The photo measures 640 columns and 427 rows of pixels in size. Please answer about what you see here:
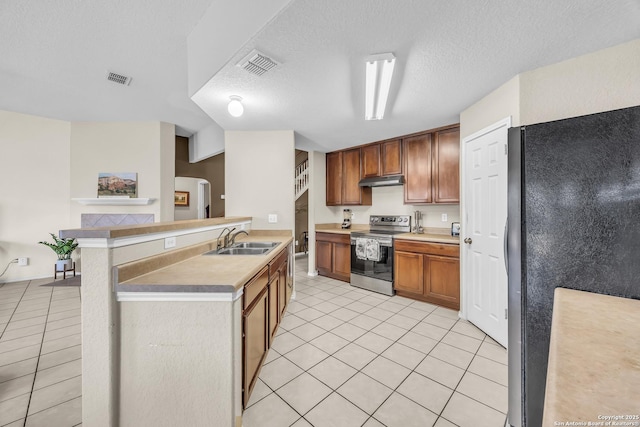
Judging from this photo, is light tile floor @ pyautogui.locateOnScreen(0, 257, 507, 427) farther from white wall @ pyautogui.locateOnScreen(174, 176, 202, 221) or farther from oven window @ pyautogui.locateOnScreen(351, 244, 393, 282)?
white wall @ pyautogui.locateOnScreen(174, 176, 202, 221)

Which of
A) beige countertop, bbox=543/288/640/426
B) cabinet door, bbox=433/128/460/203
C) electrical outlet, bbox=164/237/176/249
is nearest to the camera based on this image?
beige countertop, bbox=543/288/640/426

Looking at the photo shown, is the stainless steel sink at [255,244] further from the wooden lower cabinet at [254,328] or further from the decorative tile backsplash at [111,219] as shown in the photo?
the decorative tile backsplash at [111,219]

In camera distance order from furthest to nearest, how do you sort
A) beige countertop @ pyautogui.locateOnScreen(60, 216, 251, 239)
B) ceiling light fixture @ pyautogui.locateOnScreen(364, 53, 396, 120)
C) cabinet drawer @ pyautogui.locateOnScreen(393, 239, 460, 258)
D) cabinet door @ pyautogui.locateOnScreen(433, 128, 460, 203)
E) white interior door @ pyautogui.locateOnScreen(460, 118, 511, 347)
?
cabinet door @ pyautogui.locateOnScreen(433, 128, 460, 203)
cabinet drawer @ pyautogui.locateOnScreen(393, 239, 460, 258)
white interior door @ pyautogui.locateOnScreen(460, 118, 511, 347)
ceiling light fixture @ pyautogui.locateOnScreen(364, 53, 396, 120)
beige countertop @ pyautogui.locateOnScreen(60, 216, 251, 239)

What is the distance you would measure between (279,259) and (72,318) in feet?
8.35

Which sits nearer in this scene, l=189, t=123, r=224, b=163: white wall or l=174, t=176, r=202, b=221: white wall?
l=189, t=123, r=224, b=163: white wall

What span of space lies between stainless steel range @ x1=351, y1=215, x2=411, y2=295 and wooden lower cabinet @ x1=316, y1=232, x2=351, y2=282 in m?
0.17

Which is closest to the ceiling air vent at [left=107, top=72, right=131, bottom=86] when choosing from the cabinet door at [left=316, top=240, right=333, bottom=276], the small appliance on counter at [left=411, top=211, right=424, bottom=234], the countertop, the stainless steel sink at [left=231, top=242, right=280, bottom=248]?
the stainless steel sink at [left=231, top=242, right=280, bottom=248]

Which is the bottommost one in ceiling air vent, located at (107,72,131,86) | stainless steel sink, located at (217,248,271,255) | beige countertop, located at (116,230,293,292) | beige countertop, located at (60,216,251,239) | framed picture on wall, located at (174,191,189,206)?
stainless steel sink, located at (217,248,271,255)

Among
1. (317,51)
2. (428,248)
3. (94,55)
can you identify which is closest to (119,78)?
(94,55)

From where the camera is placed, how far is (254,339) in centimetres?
158

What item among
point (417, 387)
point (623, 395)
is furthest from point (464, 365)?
point (623, 395)

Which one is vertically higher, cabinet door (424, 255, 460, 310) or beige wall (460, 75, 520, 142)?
beige wall (460, 75, 520, 142)

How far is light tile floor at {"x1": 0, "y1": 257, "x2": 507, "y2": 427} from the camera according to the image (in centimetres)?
147

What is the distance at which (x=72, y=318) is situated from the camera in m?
2.71
